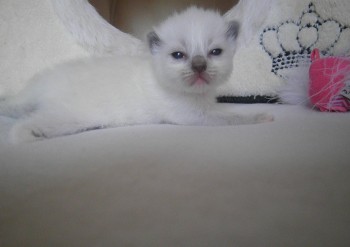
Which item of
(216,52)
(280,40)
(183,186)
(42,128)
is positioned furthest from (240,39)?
(183,186)

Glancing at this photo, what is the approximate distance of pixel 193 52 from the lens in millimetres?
991

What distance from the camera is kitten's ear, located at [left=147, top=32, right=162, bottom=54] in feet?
3.60

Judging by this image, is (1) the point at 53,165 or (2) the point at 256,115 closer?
(1) the point at 53,165

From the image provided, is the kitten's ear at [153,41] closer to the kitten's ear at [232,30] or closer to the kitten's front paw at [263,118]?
the kitten's ear at [232,30]

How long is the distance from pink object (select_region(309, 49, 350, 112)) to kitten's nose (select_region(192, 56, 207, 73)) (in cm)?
45

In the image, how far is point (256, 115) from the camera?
3.28 ft

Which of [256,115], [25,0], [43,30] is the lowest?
[256,115]

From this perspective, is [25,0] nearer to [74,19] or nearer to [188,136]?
[74,19]

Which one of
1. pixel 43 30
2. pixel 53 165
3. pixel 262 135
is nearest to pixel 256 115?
pixel 262 135

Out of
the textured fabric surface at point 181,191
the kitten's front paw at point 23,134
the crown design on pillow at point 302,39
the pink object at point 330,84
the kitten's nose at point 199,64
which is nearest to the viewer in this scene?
the textured fabric surface at point 181,191

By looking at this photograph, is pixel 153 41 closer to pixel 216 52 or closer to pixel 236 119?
pixel 216 52

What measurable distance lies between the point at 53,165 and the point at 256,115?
0.65m

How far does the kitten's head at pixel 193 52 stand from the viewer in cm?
98

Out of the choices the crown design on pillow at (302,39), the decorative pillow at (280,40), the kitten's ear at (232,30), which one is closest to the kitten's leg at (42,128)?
the kitten's ear at (232,30)
